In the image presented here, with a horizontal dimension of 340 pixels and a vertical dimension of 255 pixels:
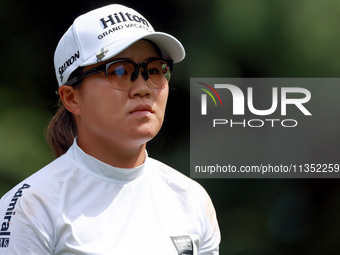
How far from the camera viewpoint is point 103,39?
5.73ft

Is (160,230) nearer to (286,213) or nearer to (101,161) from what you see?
(101,161)

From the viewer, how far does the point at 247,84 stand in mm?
3496

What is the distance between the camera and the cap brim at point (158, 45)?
66.8 inches

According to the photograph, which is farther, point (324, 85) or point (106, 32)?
point (324, 85)

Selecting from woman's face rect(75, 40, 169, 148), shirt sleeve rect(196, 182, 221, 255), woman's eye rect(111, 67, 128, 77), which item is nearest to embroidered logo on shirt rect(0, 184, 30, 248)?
woman's face rect(75, 40, 169, 148)

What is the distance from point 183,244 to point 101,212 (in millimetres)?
250

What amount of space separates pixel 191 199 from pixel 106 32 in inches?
21.9

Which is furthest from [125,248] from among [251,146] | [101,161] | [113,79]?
[251,146]

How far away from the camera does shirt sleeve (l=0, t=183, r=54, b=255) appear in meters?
1.62

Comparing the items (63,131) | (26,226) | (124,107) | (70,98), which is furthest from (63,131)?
(26,226)

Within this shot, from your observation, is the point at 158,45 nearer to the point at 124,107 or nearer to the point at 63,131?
the point at 124,107

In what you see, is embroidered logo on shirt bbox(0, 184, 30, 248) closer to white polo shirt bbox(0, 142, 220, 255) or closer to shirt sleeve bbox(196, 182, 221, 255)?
white polo shirt bbox(0, 142, 220, 255)

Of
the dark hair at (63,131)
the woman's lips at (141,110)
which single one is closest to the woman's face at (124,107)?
the woman's lips at (141,110)

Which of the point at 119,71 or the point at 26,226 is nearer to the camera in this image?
the point at 26,226
